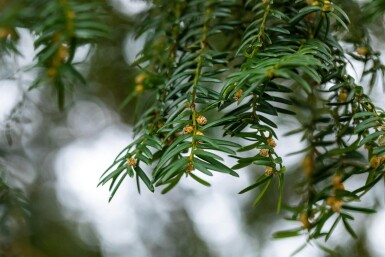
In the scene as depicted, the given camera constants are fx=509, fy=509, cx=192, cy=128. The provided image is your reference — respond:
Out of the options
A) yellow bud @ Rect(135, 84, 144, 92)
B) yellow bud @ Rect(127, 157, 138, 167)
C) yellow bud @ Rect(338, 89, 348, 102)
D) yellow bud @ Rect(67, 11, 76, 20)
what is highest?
yellow bud @ Rect(67, 11, 76, 20)

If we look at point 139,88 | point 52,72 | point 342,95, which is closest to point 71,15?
point 52,72

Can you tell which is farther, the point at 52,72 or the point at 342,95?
the point at 342,95

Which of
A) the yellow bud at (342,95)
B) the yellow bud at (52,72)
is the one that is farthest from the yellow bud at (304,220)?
the yellow bud at (52,72)

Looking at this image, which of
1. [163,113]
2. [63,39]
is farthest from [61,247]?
[63,39]

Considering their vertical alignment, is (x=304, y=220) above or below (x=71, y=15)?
below

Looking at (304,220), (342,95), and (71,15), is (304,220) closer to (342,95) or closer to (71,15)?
(342,95)

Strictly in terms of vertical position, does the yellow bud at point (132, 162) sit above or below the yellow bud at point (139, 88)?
below

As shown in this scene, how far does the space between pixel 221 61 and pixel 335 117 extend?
156 mm

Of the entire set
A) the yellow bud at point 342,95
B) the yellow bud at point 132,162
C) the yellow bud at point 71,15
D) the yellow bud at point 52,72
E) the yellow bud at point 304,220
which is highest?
the yellow bud at point 71,15

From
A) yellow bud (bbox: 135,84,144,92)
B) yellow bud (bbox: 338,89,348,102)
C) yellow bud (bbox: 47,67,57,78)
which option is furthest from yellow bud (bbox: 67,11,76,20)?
yellow bud (bbox: 338,89,348,102)

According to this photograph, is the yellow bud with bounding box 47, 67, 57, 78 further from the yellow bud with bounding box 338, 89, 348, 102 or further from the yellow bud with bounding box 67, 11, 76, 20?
the yellow bud with bounding box 338, 89, 348, 102

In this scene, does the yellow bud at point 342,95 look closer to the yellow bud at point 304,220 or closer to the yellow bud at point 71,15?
the yellow bud at point 304,220

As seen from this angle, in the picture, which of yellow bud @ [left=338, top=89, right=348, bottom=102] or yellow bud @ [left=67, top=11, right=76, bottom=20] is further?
yellow bud @ [left=338, top=89, right=348, bottom=102]

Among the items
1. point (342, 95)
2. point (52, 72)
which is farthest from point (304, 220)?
point (52, 72)
